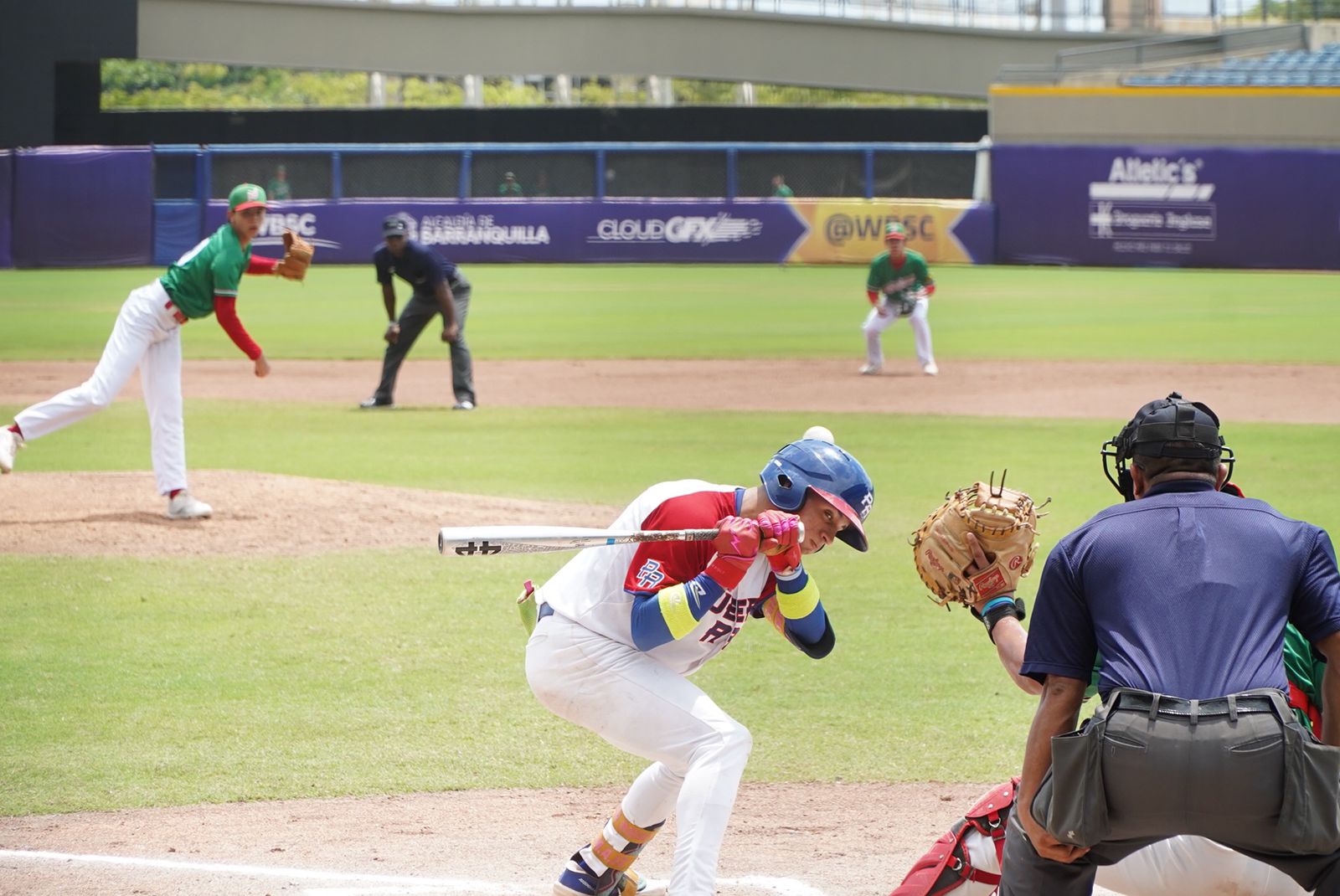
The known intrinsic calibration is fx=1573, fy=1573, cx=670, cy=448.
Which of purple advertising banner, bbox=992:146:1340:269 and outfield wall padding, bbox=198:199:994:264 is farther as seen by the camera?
outfield wall padding, bbox=198:199:994:264

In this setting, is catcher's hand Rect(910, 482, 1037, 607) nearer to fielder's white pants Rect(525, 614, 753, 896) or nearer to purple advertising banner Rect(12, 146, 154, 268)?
fielder's white pants Rect(525, 614, 753, 896)

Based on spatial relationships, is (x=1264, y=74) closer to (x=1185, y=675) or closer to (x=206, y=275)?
(x=206, y=275)

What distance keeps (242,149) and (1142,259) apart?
62.9 feet

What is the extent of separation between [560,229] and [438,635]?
87.3 feet

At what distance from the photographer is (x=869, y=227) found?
110 ft

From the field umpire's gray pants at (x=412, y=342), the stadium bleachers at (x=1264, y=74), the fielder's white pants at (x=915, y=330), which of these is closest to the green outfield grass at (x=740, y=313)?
the fielder's white pants at (x=915, y=330)

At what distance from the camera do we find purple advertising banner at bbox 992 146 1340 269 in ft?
103

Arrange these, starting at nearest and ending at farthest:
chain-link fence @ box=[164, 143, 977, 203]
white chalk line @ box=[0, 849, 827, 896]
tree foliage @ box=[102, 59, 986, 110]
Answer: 1. white chalk line @ box=[0, 849, 827, 896]
2. chain-link fence @ box=[164, 143, 977, 203]
3. tree foliage @ box=[102, 59, 986, 110]

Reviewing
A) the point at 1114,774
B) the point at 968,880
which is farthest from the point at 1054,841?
the point at 968,880

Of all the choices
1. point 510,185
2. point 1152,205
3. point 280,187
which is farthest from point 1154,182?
point 280,187

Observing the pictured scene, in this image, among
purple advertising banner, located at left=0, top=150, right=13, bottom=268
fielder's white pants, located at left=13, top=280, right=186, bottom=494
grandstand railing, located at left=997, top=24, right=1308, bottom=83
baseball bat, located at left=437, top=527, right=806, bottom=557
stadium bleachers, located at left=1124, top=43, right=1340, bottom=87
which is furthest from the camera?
grandstand railing, located at left=997, top=24, right=1308, bottom=83

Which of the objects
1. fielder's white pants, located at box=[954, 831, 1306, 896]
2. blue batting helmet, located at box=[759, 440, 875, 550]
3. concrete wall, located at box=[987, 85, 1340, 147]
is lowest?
fielder's white pants, located at box=[954, 831, 1306, 896]

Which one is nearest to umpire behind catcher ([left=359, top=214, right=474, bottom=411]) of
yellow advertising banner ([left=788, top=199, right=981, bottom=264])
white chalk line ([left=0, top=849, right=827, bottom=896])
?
white chalk line ([left=0, top=849, right=827, bottom=896])

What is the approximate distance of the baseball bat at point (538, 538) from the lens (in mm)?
3881
